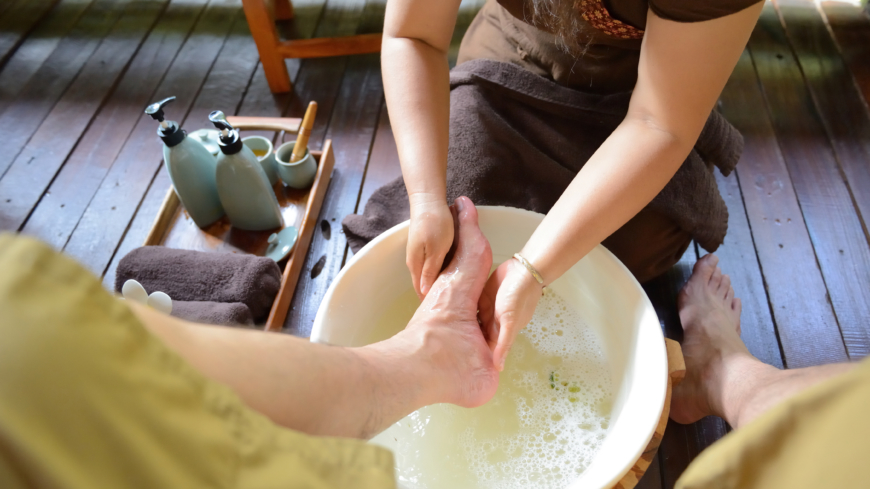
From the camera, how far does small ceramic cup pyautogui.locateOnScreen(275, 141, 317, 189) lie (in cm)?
121

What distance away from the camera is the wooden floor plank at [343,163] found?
1.15m

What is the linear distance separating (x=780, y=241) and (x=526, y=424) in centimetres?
80

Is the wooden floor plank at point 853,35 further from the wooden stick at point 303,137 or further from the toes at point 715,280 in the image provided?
the wooden stick at point 303,137

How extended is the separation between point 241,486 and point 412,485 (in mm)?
526

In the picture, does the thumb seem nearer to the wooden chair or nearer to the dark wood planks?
the dark wood planks

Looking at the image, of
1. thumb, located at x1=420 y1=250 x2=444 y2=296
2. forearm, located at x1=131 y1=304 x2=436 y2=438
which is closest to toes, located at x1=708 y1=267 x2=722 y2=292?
thumb, located at x1=420 y1=250 x2=444 y2=296

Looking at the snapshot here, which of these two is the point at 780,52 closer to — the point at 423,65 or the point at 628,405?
the point at 423,65

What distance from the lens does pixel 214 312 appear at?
3.08 feet

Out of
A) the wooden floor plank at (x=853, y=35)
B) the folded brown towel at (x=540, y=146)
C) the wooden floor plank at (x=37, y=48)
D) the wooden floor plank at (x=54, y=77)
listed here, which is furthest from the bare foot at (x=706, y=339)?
the wooden floor plank at (x=37, y=48)

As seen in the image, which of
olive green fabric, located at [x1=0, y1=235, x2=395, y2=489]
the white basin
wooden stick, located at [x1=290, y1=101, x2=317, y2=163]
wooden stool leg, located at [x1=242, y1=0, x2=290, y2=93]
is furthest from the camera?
wooden stool leg, located at [x1=242, y1=0, x2=290, y2=93]

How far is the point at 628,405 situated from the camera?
0.69 meters

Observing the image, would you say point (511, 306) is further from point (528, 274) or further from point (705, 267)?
point (705, 267)

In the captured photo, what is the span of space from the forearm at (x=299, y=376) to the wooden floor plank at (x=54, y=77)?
149 centimetres

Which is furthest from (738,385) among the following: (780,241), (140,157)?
(140,157)
